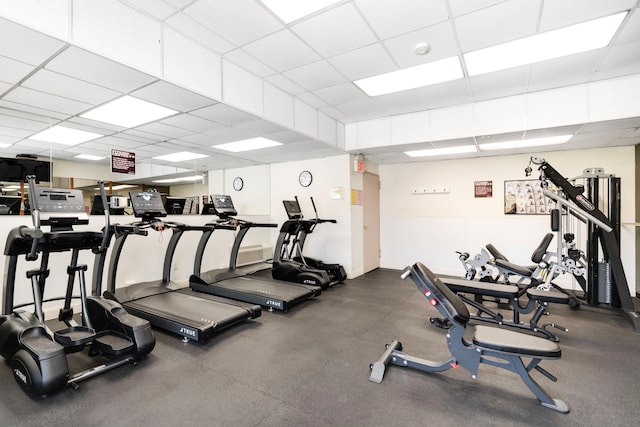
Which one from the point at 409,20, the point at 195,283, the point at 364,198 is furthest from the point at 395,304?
the point at 409,20

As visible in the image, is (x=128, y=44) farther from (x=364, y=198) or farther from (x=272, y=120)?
(x=364, y=198)

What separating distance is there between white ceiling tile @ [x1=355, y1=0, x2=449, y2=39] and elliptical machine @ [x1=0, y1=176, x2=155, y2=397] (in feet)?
9.66

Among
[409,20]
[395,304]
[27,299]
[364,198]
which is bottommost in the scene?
[395,304]

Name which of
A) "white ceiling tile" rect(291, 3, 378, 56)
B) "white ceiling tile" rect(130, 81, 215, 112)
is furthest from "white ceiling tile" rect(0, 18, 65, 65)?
"white ceiling tile" rect(291, 3, 378, 56)

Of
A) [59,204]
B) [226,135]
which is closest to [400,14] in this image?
[226,135]

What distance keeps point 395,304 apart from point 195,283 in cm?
318

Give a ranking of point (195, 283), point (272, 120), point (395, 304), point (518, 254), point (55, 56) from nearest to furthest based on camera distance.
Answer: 1. point (55, 56)
2. point (272, 120)
3. point (395, 304)
4. point (195, 283)
5. point (518, 254)

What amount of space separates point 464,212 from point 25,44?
6869mm

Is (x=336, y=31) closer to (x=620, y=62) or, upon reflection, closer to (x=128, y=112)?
(x=128, y=112)

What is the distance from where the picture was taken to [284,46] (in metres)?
3.16

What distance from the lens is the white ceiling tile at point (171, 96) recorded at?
308 cm

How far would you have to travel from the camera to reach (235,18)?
2725 millimetres

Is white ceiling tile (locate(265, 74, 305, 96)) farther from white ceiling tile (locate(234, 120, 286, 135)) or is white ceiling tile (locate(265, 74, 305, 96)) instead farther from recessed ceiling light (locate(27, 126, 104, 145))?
recessed ceiling light (locate(27, 126, 104, 145))

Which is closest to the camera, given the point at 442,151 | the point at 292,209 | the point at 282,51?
the point at 282,51
